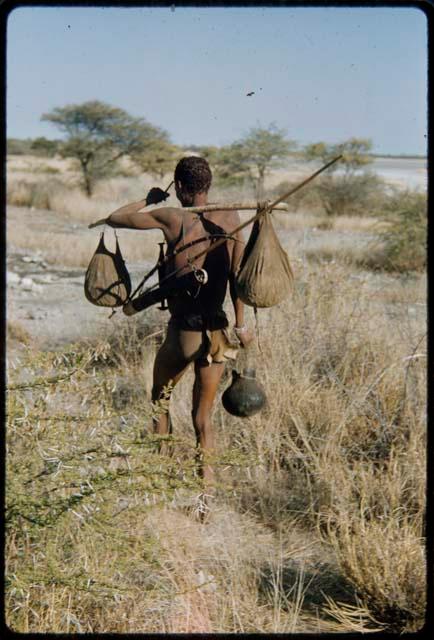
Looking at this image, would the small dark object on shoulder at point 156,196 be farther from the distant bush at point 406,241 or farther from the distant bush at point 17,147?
the distant bush at point 17,147

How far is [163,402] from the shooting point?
134 inches

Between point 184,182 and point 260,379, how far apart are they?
6.03ft

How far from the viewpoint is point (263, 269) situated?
342 centimetres

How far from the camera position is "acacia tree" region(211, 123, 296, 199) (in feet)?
62.5

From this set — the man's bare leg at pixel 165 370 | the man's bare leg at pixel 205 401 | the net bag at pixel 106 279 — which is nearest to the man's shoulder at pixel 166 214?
the net bag at pixel 106 279

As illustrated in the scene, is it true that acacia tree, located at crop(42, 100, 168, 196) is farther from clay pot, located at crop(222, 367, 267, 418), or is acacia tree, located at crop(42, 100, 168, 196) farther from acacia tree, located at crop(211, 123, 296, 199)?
clay pot, located at crop(222, 367, 267, 418)

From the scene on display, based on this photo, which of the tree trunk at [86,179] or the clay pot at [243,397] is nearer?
the clay pot at [243,397]

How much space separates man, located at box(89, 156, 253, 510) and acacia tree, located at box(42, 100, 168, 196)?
64.6 ft

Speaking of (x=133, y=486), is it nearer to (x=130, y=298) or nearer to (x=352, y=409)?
(x=130, y=298)

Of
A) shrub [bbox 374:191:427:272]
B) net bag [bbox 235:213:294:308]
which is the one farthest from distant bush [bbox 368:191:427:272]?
net bag [bbox 235:213:294:308]

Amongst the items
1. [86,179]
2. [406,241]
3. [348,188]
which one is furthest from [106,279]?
[86,179]

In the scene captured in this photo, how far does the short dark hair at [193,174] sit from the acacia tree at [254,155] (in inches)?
584

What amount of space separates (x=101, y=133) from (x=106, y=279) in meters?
20.7

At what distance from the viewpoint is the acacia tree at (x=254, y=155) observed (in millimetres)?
19047
